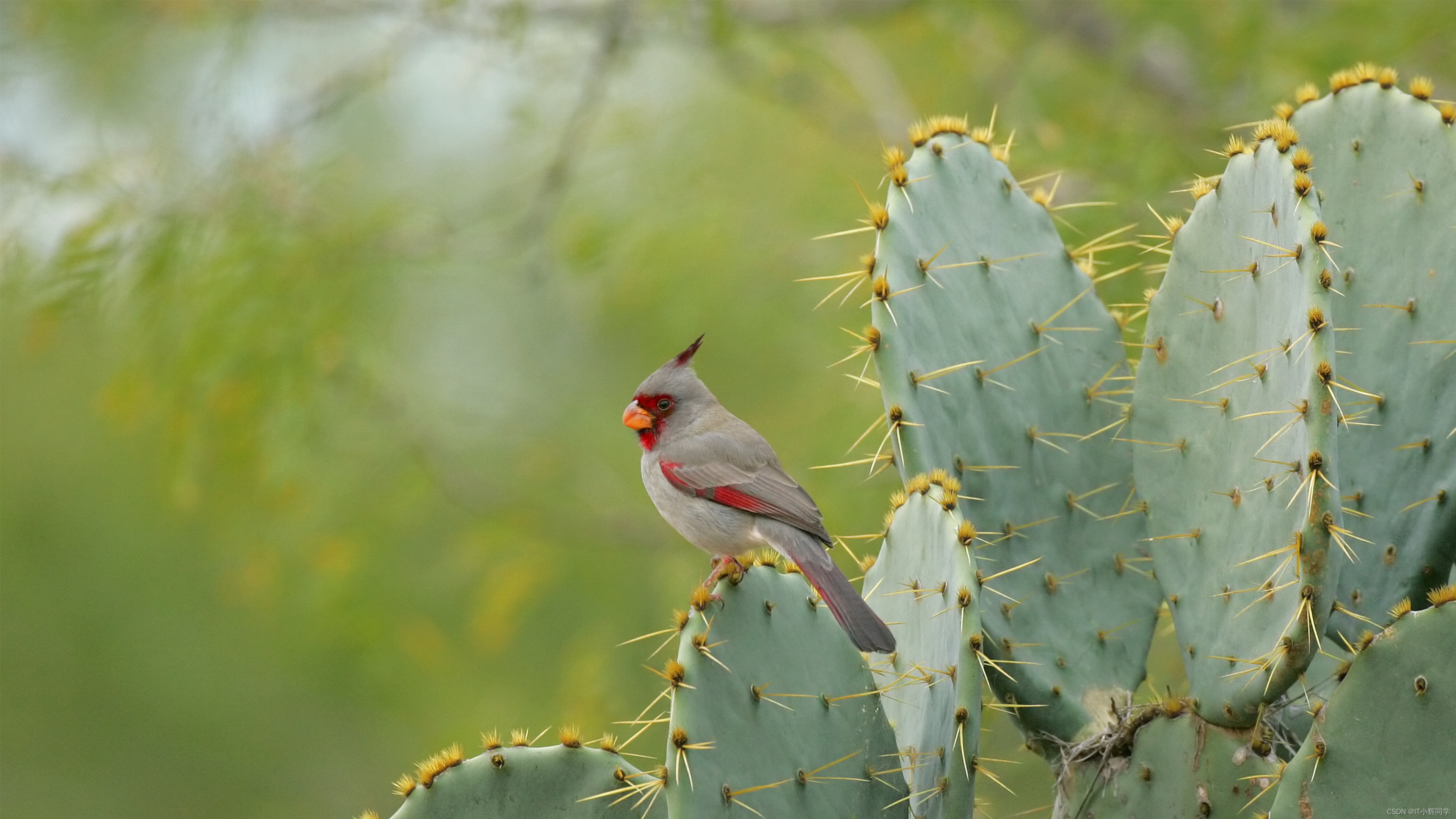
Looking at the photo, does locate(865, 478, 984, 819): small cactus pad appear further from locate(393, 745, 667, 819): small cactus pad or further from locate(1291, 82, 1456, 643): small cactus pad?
locate(1291, 82, 1456, 643): small cactus pad

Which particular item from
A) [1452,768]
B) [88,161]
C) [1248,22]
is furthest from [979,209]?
[88,161]

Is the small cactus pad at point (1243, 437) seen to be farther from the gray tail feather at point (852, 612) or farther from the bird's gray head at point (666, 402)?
the bird's gray head at point (666, 402)

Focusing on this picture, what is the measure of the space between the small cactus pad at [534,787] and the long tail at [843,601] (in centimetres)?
47

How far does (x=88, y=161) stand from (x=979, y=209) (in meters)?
4.41

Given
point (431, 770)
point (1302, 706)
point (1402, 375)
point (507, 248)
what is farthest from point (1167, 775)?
point (507, 248)

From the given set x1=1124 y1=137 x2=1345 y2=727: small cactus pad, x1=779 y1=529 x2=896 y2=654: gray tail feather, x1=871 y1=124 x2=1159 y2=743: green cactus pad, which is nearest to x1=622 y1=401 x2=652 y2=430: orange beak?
x1=779 y1=529 x2=896 y2=654: gray tail feather

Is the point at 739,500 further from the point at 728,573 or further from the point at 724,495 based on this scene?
the point at 728,573

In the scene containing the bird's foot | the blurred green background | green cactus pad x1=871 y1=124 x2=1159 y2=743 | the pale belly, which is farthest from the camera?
the blurred green background

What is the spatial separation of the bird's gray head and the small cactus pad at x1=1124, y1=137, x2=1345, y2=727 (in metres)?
1.21

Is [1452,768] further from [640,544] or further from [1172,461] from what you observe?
[640,544]

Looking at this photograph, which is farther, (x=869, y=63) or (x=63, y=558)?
(x=63, y=558)

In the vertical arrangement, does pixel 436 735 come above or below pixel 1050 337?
above

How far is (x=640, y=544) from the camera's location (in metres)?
7.59

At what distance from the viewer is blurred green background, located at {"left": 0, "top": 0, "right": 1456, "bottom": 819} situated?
5.58 metres
